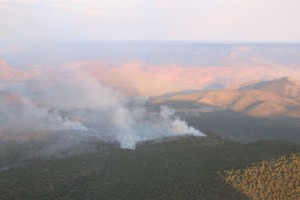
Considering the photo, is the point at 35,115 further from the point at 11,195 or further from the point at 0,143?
the point at 11,195

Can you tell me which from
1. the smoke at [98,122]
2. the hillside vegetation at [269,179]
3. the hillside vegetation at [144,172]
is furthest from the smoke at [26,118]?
the hillside vegetation at [269,179]

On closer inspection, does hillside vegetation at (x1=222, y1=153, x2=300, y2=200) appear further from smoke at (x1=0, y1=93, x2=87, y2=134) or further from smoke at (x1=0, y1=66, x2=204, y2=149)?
smoke at (x1=0, y1=93, x2=87, y2=134)

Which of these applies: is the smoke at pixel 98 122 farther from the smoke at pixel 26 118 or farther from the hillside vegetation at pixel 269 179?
the hillside vegetation at pixel 269 179

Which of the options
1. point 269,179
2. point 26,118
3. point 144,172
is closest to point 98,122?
point 26,118

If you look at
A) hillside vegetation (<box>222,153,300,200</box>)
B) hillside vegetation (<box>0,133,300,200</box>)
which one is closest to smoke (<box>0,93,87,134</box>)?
hillside vegetation (<box>0,133,300,200</box>)

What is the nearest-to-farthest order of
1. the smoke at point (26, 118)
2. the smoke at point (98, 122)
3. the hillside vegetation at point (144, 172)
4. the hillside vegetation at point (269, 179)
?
the hillside vegetation at point (269, 179) → the hillside vegetation at point (144, 172) → the smoke at point (98, 122) → the smoke at point (26, 118)

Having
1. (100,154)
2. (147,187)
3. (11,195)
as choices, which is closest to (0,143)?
(100,154)

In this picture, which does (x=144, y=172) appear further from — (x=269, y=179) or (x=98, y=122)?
(x=98, y=122)

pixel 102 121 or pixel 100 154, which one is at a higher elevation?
pixel 100 154
